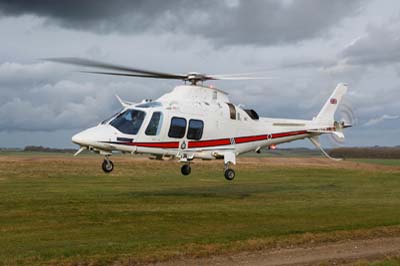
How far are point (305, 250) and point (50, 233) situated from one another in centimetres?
814

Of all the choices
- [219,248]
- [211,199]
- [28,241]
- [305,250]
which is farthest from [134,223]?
[211,199]

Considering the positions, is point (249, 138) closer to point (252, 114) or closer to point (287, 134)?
point (252, 114)

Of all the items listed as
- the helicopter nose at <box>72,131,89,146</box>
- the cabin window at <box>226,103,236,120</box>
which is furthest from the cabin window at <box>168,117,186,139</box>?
the helicopter nose at <box>72,131,89,146</box>

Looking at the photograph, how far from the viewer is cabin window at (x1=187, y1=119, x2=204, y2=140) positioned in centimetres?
2600

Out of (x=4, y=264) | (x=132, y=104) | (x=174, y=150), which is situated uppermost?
(x=132, y=104)

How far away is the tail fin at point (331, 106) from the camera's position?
31.4 meters

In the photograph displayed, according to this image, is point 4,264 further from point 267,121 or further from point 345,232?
point 267,121

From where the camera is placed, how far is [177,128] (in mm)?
25531

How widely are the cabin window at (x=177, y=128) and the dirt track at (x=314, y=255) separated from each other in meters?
10.0

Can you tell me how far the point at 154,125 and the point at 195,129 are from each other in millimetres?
2122

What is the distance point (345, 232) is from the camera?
19.2m

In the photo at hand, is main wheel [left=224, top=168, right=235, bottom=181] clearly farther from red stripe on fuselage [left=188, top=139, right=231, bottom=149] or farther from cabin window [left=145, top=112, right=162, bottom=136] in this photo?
cabin window [left=145, top=112, right=162, bottom=136]

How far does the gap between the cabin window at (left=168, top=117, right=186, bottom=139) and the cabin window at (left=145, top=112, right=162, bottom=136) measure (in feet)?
1.98

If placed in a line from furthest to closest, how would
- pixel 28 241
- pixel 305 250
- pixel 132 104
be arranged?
pixel 132 104 < pixel 28 241 < pixel 305 250
